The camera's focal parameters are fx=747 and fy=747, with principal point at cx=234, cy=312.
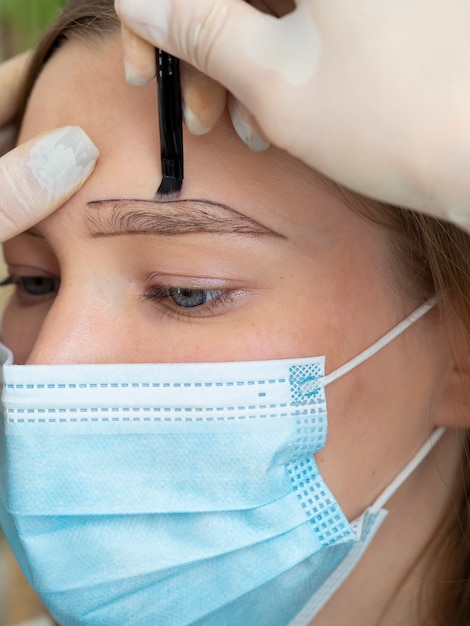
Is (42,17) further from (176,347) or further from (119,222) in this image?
(176,347)

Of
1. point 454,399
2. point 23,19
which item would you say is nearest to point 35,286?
point 454,399

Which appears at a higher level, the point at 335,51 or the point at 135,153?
the point at 335,51

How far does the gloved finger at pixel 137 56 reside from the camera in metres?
0.93

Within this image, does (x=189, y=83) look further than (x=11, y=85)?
No

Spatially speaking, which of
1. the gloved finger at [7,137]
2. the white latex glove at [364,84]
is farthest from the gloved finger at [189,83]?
the gloved finger at [7,137]

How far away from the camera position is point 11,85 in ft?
4.89

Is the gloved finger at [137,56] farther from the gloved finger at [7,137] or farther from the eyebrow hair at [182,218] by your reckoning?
the gloved finger at [7,137]

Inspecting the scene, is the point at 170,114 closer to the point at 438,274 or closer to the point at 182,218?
the point at 182,218

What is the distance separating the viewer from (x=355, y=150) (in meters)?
0.80

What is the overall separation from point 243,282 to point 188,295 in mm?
99

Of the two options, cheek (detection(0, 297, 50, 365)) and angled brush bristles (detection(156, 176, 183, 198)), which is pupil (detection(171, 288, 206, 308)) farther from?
cheek (detection(0, 297, 50, 365))

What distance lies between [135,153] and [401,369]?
1.71 feet

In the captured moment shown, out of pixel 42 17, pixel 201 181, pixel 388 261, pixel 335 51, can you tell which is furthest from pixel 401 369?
pixel 42 17

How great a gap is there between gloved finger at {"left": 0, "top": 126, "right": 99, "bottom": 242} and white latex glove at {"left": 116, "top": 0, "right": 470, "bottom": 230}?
0.33 meters
